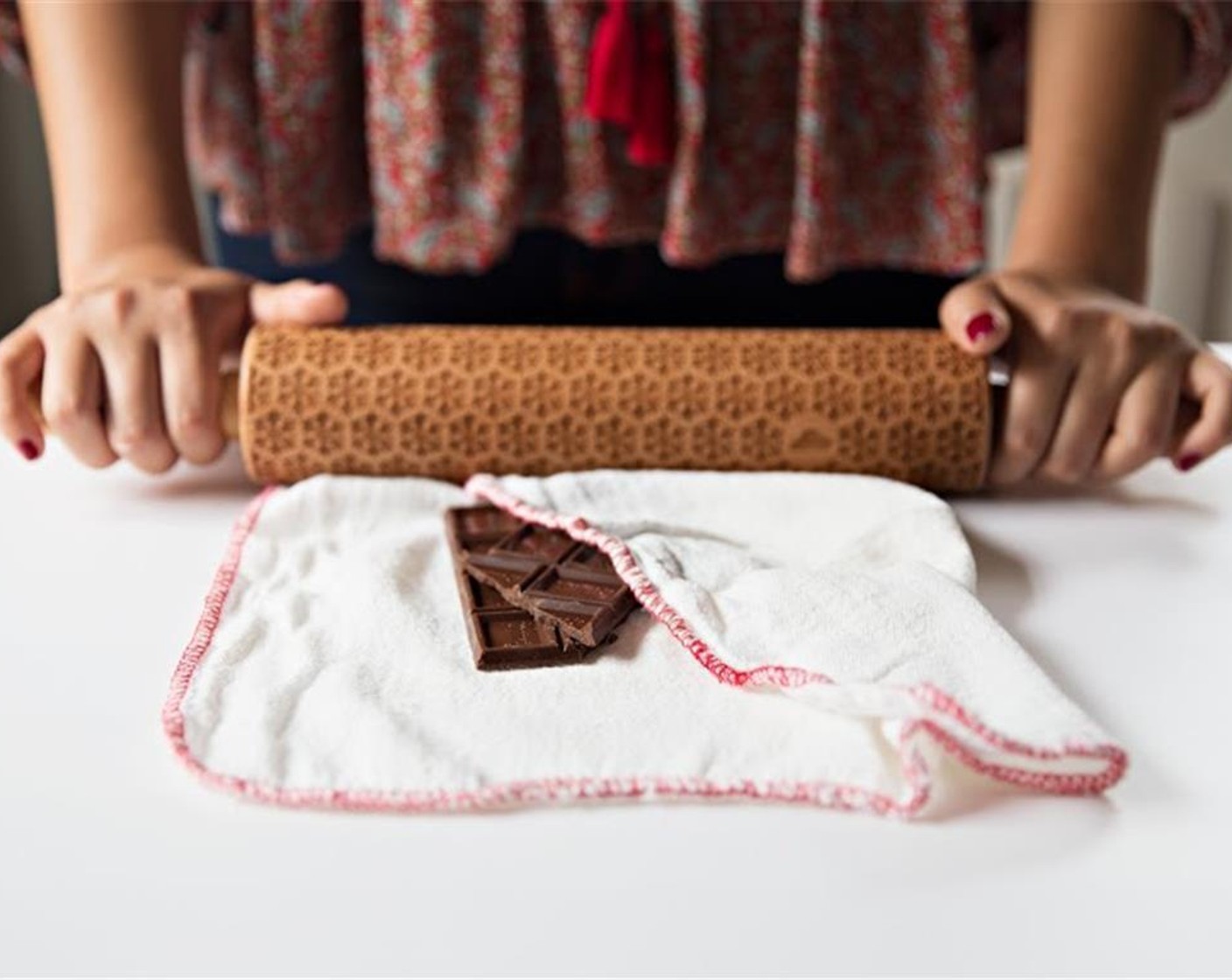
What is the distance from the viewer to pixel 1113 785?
51 centimetres

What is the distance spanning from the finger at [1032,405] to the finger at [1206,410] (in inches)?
3.2

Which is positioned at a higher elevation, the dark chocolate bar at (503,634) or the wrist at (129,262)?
the wrist at (129,262)

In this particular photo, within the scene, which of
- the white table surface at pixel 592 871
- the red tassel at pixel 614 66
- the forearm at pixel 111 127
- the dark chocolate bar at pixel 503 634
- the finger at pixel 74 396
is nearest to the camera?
the white table surface at pixel 592 871

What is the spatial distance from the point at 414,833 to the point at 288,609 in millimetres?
175

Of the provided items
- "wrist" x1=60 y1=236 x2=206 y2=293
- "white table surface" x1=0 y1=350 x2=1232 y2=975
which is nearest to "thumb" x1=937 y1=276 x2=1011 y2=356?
"white table surface" x1=0 y1=350 x2=1232 y2=975

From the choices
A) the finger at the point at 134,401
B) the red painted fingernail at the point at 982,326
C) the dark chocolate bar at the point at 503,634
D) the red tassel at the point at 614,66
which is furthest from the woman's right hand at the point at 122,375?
the red painted fingernail at the point at 982,326

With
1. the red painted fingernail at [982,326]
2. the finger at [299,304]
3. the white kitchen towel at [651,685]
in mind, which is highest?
the finger at [299,304]

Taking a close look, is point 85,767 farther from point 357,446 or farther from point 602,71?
point 602,71

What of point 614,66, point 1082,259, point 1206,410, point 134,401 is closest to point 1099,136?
point 1082,259

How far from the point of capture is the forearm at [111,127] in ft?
2.98

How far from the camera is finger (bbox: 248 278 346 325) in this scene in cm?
85

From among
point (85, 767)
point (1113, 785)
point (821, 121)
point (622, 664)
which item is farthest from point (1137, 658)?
point (821, 121)

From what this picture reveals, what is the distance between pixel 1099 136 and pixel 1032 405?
0.87ft

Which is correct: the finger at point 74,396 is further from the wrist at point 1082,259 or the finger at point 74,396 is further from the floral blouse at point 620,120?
the wrist at point 1082,259
